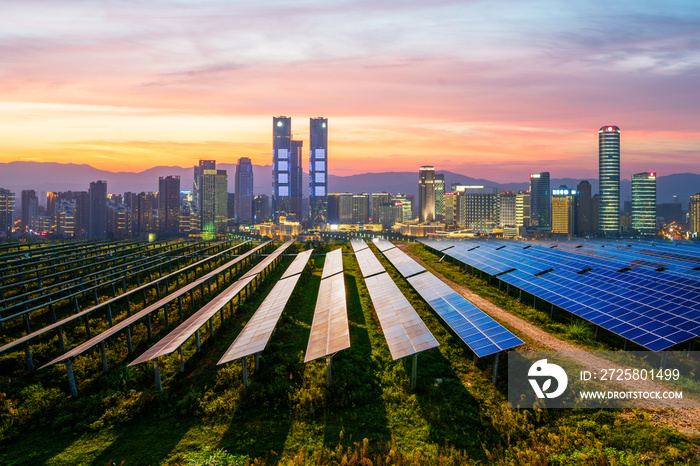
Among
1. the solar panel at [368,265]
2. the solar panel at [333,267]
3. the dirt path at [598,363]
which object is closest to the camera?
the dirt path at [598,363]

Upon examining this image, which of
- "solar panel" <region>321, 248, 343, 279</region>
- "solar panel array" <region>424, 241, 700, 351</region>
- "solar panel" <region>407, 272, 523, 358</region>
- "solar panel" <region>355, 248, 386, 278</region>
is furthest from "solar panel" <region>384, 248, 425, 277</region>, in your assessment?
"solar panel" <region>407, 272, 523, 358</region>

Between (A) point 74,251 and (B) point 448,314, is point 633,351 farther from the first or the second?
(A) point 74,251

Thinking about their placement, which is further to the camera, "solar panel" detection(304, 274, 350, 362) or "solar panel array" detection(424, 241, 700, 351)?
"solar panel array" detection(424, 241, 700, 351)

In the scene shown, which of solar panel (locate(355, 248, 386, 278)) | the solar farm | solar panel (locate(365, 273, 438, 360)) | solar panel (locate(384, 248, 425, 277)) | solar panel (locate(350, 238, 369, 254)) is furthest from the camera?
solar panel (locate(350, 238, 369, 254))

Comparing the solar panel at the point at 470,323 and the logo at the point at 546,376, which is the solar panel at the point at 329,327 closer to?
the solar panel at the point at 470,323

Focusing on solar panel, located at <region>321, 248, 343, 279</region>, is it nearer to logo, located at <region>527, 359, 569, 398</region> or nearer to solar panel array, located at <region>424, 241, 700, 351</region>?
solar panel array, located at <region>424, 241, 700, 351</region>

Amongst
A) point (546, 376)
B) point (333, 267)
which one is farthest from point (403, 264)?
point (546, 376)

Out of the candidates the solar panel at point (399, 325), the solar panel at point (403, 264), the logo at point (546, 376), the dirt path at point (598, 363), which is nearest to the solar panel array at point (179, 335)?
the solar panel at point (399, 325)

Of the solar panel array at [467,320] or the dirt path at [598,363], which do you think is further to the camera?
the solar panel array at [467,320]
